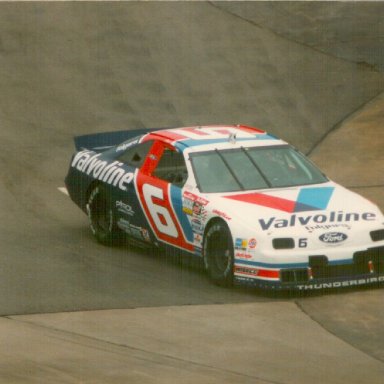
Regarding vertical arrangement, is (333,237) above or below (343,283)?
above

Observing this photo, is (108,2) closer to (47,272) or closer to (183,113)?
(183,113)

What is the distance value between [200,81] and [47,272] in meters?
9.47

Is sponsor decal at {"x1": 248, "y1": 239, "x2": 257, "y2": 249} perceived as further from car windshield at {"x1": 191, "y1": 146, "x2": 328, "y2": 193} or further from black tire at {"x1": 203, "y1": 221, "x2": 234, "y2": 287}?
car windshield at {"x1": 191, "y1": 146, "x2": 328, "y2": 193}

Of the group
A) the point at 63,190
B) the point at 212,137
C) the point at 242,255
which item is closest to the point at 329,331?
the point at 242,255

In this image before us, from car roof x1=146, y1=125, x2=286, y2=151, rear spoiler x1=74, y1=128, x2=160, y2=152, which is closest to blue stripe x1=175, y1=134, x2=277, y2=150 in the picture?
car roof x1=146, y1=125, x2=286, y2=151

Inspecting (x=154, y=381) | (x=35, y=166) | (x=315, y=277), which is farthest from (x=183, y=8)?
(x=154, y=381)

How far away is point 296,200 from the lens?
41.2 ft

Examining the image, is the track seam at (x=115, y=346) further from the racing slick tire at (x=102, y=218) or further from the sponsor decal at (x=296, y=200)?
the racing slick tire at (x=102, y=218)

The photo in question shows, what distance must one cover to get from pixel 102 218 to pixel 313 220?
312 centimetres

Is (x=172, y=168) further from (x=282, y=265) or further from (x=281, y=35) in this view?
(x=281, y=35)

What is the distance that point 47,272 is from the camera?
42.0 ft

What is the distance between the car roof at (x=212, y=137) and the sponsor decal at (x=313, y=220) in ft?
5.32

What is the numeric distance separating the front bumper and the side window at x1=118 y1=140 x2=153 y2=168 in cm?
224

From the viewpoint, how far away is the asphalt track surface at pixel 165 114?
11477mm
